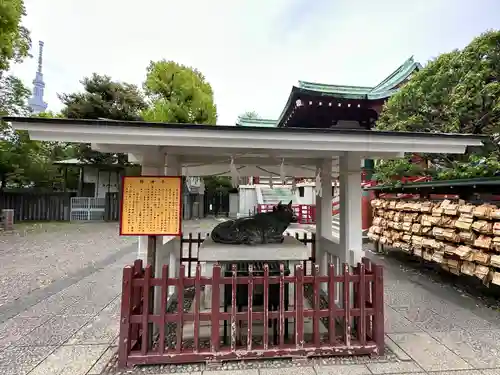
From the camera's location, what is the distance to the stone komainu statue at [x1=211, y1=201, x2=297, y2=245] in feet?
11.9

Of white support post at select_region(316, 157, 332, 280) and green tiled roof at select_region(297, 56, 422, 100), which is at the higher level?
green tiled roof at select_region(297, 56, 422, 100)

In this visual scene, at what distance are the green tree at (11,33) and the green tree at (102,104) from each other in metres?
6.30

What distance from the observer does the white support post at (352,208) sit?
135 inches

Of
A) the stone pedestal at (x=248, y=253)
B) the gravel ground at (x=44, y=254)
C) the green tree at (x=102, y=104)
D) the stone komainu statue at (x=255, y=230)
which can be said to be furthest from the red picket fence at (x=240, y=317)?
the green tree at (x=102, y=104)

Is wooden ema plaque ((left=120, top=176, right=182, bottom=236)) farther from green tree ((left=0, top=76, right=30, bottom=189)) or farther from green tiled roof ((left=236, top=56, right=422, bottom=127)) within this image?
green tree ((left=0, top=76, right=30, bottom=189))

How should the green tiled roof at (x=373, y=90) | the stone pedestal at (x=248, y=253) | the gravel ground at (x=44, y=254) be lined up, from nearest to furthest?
the stone pedestal at (x=248, y=253), the gravel ground at (x=44, y=254), the green tiled roof at (x=373, y=90)

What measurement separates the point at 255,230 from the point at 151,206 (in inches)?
54.5

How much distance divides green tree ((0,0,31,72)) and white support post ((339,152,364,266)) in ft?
35.5

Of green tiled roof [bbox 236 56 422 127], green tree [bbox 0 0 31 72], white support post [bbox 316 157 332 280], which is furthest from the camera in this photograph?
green tiled roof [bbox 236 56 422 127]

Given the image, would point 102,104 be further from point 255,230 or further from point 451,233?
point 451,233

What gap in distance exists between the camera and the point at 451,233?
16.3 ft

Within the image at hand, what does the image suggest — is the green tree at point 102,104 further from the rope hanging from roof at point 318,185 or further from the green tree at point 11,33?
the rope hanging from roof at point 318,185

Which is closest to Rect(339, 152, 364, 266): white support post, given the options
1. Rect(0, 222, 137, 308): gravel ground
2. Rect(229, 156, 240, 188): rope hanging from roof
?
Rect(229, 156, 240, 188): rope hanging from roof

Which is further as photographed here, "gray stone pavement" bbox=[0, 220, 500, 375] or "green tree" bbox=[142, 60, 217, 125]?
"green tree" bbox=[142, 60, 217, 125]
